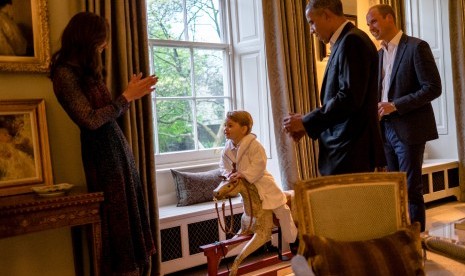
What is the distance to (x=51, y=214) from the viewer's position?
6.78 ft

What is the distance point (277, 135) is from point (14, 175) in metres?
1.91

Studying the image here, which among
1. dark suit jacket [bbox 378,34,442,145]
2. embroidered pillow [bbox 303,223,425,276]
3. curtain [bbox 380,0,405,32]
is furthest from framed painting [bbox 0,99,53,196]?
curtain [bbox 380,0,405,32]

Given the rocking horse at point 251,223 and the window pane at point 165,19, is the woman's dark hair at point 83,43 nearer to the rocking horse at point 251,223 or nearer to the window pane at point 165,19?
the rocking horse at point 251,223

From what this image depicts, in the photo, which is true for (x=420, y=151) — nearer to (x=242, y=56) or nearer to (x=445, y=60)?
(x=242, y=56)

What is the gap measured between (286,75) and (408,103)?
3.14ft

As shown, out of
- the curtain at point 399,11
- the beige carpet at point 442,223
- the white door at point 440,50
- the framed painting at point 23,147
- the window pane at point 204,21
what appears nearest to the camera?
the framed painting at point 23,147

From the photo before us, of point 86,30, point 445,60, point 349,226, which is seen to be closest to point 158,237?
point 86,30

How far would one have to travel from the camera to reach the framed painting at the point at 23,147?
8.02ft

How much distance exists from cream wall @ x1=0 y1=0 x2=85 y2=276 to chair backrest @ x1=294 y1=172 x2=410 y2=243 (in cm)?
157

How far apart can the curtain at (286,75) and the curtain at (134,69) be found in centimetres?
113

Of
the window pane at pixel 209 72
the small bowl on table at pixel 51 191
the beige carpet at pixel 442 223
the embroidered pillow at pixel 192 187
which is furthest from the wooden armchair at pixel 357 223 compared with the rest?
the window pane at pixel 209 72

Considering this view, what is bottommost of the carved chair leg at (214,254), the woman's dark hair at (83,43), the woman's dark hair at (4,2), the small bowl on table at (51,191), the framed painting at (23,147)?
the carved chair leg at (214,254)

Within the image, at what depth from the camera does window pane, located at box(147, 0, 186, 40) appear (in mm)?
3594

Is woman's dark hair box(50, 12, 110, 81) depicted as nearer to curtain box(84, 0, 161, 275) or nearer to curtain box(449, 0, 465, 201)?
curtain box(84, 0, 161, 275)
